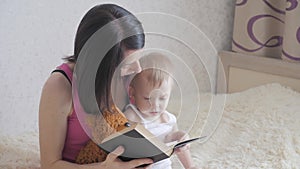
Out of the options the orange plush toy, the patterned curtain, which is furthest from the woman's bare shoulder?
the patterned curtain

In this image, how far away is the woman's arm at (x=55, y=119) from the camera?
118 centimetres

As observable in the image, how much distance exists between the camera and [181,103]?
114cm

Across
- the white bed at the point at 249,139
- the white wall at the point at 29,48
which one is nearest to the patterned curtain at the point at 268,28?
the white bed at the point at 249,139

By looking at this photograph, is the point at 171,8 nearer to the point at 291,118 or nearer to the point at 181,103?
the point at 291,118

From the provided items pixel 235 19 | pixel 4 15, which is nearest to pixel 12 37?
pixel 4 15

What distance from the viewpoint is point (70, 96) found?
119cm

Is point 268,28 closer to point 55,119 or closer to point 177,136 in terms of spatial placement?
point 177,136

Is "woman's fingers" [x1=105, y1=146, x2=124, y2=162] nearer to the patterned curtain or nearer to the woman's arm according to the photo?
the woman's arm

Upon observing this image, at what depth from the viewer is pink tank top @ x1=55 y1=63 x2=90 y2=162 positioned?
1.21 meters

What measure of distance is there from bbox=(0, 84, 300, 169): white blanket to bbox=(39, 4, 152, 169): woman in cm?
17

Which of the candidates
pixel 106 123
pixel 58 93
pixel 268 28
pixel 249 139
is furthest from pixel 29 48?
pixel 268 28

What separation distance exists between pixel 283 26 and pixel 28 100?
1.03m

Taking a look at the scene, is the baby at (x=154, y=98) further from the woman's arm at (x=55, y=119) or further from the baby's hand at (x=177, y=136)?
the woman's arm at (x=55, y=119)

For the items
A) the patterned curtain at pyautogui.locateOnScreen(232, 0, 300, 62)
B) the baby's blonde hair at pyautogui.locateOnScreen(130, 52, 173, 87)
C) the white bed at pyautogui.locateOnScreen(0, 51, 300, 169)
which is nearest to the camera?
the baby's blonde hair at pyautogui.locateOnScreen(130, 52, 173, 87)
